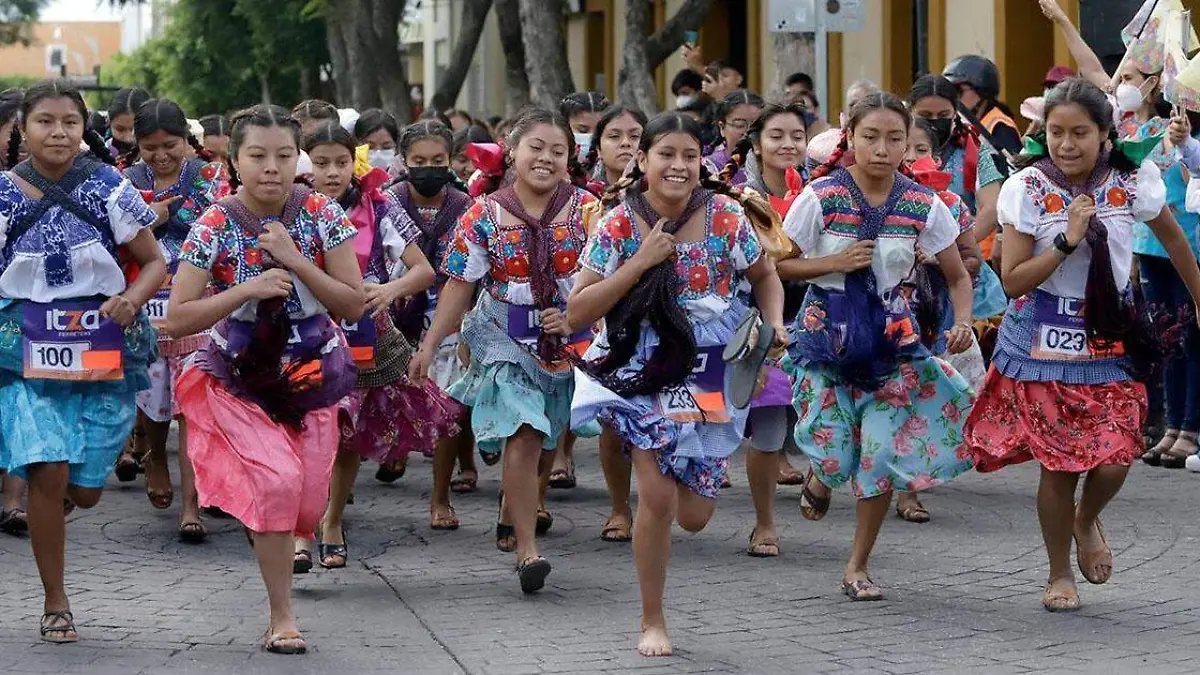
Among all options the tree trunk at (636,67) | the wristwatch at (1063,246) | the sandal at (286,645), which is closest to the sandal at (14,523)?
the sandal at (286,645)

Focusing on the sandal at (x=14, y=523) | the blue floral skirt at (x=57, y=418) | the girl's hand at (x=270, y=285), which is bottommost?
the sandal at (x=14, y=523)

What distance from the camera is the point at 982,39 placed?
845 inches

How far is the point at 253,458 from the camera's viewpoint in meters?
7.43

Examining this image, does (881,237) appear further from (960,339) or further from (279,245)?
(279,245)

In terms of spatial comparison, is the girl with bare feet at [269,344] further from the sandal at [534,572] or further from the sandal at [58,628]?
the sandal at [534,572]

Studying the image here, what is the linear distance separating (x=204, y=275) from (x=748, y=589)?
2504 mm

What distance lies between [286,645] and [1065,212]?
10.2 ft

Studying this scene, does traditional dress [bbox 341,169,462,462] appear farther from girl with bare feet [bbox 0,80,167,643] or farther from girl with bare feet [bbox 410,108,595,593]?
girl with bare feet [bbox 0,80,167,643]

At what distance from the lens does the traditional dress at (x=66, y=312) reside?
25.3 ft

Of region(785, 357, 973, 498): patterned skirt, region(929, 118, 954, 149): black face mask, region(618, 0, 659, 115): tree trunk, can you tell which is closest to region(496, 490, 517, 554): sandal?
region(785, 357, 973, 498): patterned skirt

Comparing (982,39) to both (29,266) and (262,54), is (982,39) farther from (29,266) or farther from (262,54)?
(262,54)

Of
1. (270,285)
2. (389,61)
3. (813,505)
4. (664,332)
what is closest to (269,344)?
(270,285)

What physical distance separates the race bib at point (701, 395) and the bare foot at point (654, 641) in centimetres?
70

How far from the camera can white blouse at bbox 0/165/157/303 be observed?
773 cm
